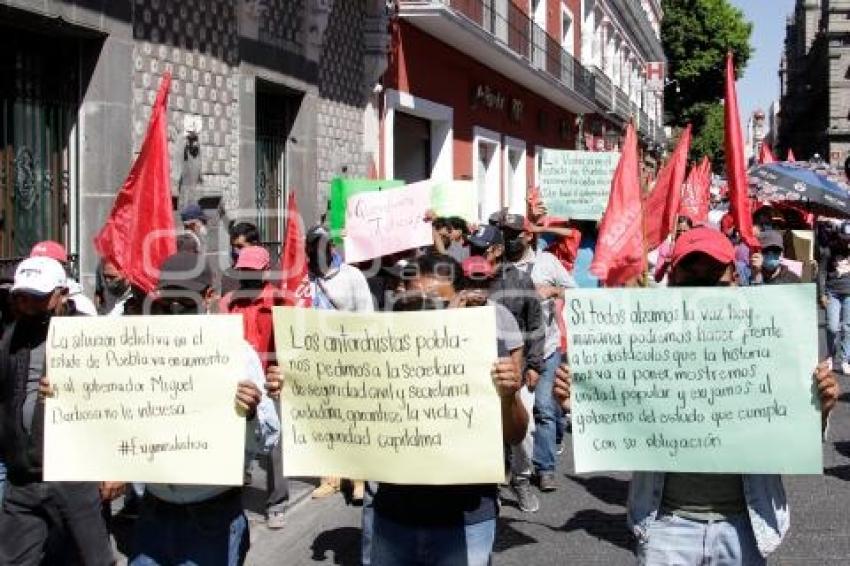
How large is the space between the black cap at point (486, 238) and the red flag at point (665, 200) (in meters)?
1.51

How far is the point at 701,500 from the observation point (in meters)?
3.49

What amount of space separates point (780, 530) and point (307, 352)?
1.53 meters

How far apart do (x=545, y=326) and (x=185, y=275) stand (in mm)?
3738

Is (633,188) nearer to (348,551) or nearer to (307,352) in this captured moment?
(348,551)

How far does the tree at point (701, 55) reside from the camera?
5362 centimetres

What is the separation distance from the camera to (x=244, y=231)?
7531 mm

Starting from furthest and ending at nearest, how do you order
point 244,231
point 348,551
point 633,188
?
point 244,231 → point 633,188 → point 348,551

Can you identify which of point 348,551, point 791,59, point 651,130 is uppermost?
point 791,59

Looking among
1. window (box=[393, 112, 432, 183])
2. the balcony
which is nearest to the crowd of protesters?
the balcony

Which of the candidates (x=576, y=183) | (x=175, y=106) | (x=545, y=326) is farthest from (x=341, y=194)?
(x=545, y=326)

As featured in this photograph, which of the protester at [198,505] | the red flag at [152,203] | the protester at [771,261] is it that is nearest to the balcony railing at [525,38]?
the protester at [771,261]

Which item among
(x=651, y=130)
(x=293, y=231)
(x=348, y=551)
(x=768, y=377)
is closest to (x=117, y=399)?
(x=768, y=377)

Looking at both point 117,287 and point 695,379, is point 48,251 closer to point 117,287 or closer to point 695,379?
point 117,287

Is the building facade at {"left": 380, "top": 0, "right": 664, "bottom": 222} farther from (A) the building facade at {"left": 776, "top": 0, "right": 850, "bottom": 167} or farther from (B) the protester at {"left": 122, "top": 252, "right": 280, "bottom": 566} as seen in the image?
(A) the building facade at {"left": 776, "top": 0, "right": 850, "bottom": 167}
